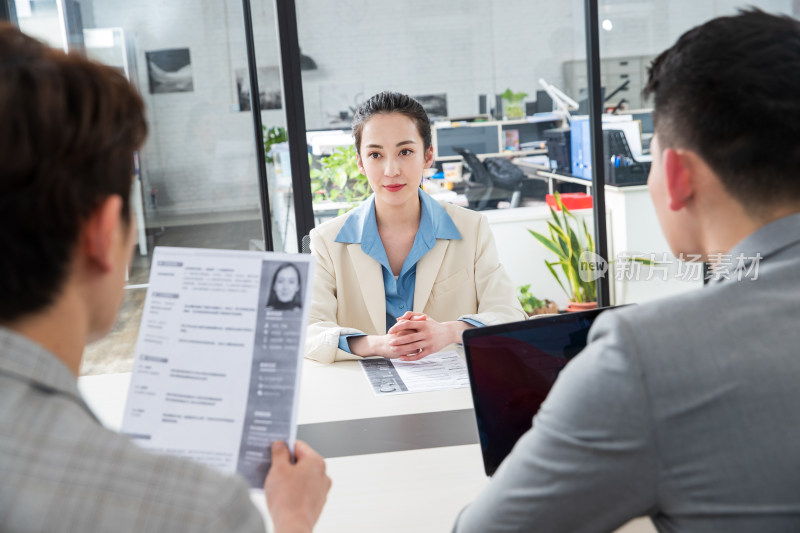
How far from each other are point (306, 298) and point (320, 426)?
852 millimetres

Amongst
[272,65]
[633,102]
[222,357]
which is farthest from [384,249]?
[633,102]

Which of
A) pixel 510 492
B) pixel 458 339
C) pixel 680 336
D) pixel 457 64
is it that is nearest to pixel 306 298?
pixel 510 492

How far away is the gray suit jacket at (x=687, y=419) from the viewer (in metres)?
0.80

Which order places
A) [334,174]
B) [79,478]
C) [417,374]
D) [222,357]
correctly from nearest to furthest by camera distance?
[79,478] < [222,357] < [417,374] < [334,174]

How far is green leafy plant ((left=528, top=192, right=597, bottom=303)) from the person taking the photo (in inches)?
171

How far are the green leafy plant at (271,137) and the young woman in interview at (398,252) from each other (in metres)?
1.41

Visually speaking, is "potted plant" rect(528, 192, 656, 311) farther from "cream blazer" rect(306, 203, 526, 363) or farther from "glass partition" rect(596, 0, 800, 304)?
"cream blazer" rect(306, 203, 526, 363)

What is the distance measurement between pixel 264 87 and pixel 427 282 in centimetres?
193

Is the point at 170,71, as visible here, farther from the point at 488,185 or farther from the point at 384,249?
the point at 384,249

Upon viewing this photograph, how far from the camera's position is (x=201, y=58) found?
396 centimetres

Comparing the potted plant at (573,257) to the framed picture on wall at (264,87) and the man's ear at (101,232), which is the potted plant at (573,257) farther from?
the man's ear at (101,232)

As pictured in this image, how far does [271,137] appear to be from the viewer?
13.2ft

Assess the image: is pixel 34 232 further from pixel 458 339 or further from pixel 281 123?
pixel 281 123

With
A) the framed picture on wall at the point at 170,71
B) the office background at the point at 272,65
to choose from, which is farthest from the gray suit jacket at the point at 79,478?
the framed picture on wall at the point at 170,71
